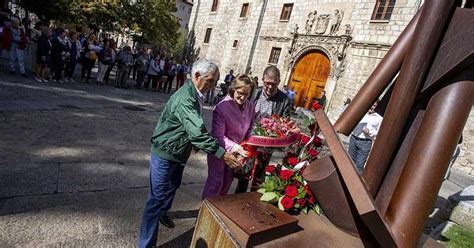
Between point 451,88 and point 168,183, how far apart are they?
224cm

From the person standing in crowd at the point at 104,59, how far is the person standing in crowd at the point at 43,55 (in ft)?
7.29

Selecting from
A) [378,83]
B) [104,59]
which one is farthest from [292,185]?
[104,59]

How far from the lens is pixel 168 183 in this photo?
285 cm

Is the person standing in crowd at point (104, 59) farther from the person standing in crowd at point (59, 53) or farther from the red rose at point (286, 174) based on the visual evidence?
the red rose at point (286, 174)

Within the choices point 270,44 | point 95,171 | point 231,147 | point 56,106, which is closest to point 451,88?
point 231,147

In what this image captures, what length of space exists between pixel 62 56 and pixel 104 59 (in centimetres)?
197

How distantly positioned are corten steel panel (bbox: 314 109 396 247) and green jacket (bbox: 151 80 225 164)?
1.13 meters

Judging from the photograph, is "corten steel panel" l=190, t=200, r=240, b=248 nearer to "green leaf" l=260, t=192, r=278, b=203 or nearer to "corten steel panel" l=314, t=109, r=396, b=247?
"green leaf" l=260, t=192, r=278, b=203

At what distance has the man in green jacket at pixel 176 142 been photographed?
2586 mm

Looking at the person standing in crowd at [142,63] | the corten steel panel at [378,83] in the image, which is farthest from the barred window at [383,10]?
the corten steel panel at [378,83]

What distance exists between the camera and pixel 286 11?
68.4 ft

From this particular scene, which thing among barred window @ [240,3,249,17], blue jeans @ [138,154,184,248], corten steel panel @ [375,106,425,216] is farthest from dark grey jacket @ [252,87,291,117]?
barred window @ [240,3,249,17]

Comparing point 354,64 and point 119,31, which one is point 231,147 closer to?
point 354,64

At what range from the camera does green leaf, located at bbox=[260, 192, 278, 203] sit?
2.39 meters
